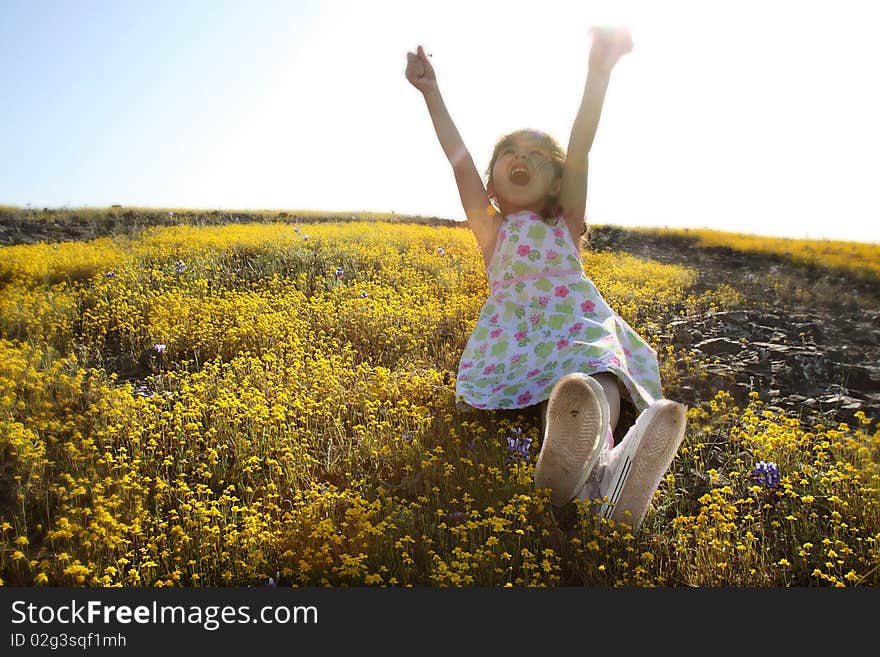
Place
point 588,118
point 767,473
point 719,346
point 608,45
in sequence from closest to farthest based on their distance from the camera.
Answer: point 767,473 → point 608,45 → point 588,118 → point 719,346

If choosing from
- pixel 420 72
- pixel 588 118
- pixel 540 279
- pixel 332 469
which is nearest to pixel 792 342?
pixel 540 279

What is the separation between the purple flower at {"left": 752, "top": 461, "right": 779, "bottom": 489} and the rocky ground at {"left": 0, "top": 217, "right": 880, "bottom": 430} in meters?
1.28

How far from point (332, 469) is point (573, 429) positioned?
1.50m

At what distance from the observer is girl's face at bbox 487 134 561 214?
4.64 metres

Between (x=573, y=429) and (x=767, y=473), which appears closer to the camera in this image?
(x=573, y=429)

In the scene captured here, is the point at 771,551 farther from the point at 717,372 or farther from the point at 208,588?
the point at 717,372

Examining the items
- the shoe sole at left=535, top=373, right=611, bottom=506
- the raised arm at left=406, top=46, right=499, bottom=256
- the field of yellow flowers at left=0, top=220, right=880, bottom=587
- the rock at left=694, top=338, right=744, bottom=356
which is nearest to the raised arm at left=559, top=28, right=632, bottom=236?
the raised arm at left=406, top=46, right=499, bottom=256

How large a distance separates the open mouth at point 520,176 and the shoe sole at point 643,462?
6.74 ft

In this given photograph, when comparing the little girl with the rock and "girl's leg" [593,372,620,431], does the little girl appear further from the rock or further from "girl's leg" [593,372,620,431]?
the rock

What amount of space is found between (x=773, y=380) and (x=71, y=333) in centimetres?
603

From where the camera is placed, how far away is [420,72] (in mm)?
4457

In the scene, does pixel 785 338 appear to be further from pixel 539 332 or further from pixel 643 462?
pixel 643 462

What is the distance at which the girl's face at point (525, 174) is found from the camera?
4.64 metres

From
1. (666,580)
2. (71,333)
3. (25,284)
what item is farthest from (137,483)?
(25,284)
